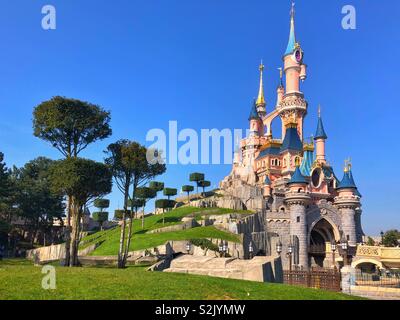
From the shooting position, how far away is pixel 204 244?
131 ft

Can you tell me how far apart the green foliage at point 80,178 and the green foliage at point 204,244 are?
39.4 feet

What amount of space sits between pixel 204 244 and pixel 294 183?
71.4 ft

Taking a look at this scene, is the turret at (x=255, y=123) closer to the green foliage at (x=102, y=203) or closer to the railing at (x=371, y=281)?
the green foliage at (x=102, y=203)

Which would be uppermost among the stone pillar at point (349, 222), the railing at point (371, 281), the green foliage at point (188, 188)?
the green foliage at point (188, 188)

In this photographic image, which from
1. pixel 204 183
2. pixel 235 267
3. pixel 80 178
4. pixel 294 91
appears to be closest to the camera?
pixel 235 267

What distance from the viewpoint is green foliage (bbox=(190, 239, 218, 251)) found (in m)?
39.2

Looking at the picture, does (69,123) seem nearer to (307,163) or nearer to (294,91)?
(307,163)

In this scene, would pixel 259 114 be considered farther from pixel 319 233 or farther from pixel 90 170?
pixel 90 170

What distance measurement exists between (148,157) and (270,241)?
23835 millimetres

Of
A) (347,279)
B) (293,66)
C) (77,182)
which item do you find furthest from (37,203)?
(347,279)

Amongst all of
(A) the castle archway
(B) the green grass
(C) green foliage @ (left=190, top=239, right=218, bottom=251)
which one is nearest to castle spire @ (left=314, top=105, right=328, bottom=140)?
(A) the castle archway

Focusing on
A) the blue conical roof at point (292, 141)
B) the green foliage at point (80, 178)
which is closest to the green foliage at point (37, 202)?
the green foliage at point (80, 178)

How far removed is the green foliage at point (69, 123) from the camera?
31.4 metres
